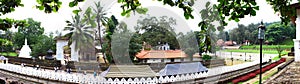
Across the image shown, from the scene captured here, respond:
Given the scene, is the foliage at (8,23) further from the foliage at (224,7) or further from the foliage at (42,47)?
the foliage at (42,47)

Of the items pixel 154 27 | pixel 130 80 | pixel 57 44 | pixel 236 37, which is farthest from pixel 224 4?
pixel 236 37

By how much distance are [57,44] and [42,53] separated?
1986mm

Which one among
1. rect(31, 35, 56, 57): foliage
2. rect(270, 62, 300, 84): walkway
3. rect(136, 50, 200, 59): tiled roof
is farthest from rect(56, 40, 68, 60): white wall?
rect(270, 62, 300, 84): walkway

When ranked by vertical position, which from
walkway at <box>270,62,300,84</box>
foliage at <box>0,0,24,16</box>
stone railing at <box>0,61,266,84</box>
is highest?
foliage at <box>0,0,24,16</box>

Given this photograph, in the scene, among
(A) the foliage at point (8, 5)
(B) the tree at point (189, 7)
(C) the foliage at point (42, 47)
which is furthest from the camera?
(C) the foliage at point (42, 47)

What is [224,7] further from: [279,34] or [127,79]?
[279,34]

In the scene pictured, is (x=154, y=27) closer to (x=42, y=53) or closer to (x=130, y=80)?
(x=130, y=80)

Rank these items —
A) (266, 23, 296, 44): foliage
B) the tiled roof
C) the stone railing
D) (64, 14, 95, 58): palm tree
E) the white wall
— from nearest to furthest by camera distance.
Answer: the stone railing, the tiled roof, (64, 14, 95, 58): palm tree, the white wall, (266, 23, 296, 44): foliage

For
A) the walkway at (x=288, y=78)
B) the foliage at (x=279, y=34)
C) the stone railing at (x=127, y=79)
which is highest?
the foliage at (x=279, y=34)

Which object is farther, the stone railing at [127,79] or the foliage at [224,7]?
the stone railing at [127,79]

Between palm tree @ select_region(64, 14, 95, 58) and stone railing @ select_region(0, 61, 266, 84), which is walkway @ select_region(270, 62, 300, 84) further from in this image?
palm tree @ select_region(64, 14, 95, 58)

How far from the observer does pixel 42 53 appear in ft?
84.2

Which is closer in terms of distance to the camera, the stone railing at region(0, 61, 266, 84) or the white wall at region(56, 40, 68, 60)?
the stone railing at region(0, 61, 266, 84)

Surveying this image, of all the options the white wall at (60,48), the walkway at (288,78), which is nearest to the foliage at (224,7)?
the walkway at (288,78)
